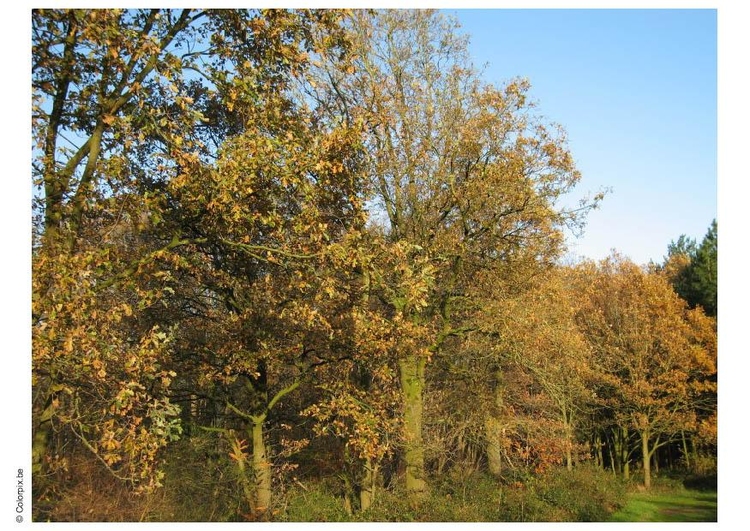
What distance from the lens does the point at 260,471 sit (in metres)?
14.8

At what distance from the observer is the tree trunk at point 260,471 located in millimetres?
14688

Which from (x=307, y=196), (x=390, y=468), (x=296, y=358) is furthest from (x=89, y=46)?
(x=390, y=468)

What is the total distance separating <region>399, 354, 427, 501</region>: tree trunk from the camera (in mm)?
17184

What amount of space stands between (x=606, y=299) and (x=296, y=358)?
2971 centimetres

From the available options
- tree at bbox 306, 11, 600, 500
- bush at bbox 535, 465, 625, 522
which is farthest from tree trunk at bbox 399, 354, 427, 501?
bush at bbox 535, 465, 625, 522

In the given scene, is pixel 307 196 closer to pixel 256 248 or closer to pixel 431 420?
pixel 256 248

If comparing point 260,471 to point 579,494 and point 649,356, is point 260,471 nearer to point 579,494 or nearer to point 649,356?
point 579,494

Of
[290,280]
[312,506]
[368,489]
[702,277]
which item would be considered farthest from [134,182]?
[702,277]

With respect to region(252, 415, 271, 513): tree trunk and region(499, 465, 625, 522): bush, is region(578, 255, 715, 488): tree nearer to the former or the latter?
region(499, 465, 625, 522): bush

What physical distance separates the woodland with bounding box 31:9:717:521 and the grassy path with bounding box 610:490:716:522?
57.2 inches

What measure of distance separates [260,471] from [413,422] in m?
5.04

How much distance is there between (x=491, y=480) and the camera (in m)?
22.2

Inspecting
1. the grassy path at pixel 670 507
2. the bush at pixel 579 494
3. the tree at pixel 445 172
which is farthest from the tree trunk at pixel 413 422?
the grassy path at pixel 670 507

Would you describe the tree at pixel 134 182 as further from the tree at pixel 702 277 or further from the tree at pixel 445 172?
the tree at pixel 702 277
